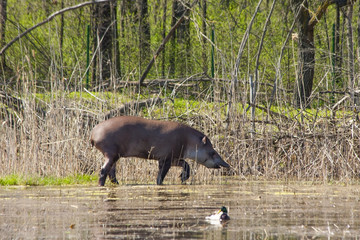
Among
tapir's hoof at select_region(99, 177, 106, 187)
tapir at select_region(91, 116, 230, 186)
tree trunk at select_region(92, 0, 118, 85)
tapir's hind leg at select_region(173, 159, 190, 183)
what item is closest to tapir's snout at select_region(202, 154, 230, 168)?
tapir at select_region(91, 116, 230, 186)

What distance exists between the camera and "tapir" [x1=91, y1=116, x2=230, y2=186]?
10039 mm

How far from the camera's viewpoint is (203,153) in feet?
35.1

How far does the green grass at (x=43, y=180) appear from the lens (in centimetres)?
958

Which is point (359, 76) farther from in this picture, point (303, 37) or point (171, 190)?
point (303, 37)

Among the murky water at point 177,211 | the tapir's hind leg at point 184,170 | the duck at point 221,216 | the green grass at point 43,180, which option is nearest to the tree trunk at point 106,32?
the tapir's hind leg at point 184,170

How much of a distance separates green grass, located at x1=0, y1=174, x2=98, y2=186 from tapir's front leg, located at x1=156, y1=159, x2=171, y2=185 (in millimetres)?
977

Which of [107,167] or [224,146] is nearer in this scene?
[107,167]

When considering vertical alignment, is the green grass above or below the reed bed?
below

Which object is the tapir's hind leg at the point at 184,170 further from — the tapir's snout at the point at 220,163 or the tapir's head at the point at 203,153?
the tapir's snout at the point at 220,163

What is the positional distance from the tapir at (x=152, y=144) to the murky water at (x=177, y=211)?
0.73 metres

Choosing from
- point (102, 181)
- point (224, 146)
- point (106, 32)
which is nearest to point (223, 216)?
point (102, 181)

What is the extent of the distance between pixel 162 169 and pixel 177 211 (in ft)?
11.9

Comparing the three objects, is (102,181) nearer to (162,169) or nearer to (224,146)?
(162,169)

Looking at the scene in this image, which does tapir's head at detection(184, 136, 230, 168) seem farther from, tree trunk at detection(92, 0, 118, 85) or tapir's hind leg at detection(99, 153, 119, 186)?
tree trunk at detection(92, 0, 118, 85)
